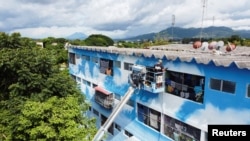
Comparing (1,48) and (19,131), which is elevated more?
(1,48)

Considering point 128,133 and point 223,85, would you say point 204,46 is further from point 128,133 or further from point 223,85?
A: point 128,133

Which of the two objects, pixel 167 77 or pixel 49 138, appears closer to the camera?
pixel 49 138

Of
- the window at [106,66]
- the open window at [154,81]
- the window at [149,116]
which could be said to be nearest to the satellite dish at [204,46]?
the open window at [154,81]

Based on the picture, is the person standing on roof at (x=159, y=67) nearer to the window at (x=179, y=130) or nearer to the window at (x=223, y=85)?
the window at (x=179, y=130)

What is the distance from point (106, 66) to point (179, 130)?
386 inches

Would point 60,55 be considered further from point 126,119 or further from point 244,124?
point 244,124

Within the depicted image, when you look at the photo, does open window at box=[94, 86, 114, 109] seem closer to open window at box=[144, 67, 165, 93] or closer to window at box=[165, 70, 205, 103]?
open window at box=[144, 67, 165, 93]

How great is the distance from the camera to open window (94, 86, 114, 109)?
70.6ft

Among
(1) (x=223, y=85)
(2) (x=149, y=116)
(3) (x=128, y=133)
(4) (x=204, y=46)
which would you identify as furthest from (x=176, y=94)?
(3) (x=128, y=133)

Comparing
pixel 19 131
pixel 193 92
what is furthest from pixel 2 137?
pixel 193 92

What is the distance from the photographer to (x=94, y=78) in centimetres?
2498

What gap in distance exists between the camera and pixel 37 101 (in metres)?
16.5

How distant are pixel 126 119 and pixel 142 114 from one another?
2.28 metres

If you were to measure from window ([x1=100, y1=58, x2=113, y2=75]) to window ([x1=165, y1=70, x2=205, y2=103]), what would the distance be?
287 inches
